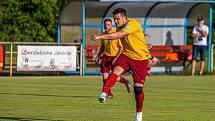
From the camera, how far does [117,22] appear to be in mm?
14141

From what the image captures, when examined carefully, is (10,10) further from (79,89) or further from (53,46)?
(79,89)

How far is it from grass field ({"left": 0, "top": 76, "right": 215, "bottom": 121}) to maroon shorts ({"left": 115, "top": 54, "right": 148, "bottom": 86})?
925 mm

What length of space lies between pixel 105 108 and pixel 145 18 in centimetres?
1562

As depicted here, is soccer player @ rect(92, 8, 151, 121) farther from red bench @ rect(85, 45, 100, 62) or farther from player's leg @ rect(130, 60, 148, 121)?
red bench @ rect(85, 45, 100, 62)

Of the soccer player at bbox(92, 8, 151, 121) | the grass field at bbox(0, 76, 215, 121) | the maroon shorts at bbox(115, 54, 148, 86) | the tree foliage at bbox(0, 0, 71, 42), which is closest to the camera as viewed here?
the soccer player at bbox(92, 8, 151, 121)

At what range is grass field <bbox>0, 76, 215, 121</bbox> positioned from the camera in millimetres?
15305

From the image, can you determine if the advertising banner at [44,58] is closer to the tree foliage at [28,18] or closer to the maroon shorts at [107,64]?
the maroon shorts at [107,64]

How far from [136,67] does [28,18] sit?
3422 cm

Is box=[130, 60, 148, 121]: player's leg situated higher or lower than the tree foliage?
lower

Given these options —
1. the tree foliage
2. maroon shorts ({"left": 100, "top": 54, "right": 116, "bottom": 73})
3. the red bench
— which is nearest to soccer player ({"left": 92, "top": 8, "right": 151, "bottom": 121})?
maroon shorts ({"left": 100, "top": 54, "right": 116, "bottom": 73})

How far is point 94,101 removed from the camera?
61.3ft

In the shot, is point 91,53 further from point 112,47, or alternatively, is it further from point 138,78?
point 138,78

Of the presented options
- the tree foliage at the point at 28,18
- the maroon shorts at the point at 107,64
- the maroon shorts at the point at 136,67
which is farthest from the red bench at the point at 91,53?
the tree foliage at the point at 28,18

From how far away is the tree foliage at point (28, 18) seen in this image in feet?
156
